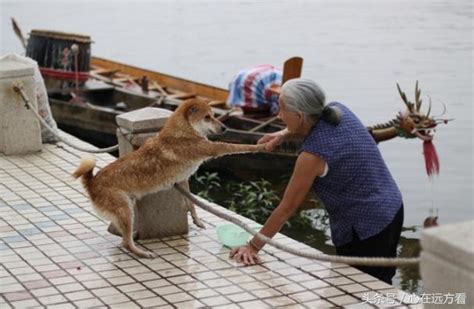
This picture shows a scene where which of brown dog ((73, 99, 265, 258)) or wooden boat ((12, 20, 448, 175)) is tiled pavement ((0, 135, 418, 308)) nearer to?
brown dog ((73, 99, 265, 258))

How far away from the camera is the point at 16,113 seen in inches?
388

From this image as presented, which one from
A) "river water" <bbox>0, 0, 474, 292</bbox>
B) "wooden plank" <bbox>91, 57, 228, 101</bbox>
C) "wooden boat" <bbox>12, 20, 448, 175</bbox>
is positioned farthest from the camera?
"river water" <bbox>0, 0, 474, 292</bbox>

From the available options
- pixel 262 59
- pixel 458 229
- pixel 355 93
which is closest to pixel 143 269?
pixel 458 229

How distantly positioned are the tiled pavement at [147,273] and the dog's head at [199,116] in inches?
36.4

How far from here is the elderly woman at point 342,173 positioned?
5645 millimetres

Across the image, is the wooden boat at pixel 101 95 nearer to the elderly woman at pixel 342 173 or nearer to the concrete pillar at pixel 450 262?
the elderly woman at pixel 342 173

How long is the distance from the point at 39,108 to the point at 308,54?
16.5 metres

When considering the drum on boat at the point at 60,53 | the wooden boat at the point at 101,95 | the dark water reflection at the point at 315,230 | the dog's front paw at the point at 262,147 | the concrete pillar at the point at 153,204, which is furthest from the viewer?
the drum on boat at the point at 60,53

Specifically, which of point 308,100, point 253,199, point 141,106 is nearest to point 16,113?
point 253,199

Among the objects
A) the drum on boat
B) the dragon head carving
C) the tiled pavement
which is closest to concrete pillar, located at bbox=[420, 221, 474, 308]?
the tiled pavement

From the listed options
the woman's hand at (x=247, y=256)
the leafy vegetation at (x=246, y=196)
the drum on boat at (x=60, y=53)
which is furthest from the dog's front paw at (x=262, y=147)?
the drum on boat at (x=60, y=53)

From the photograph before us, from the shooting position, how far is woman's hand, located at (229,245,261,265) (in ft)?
20.7

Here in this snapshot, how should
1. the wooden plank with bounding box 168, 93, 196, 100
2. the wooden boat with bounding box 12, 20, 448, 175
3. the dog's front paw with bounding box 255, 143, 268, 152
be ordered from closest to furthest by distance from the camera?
the dog's front paw with bounding box 255, 143, 268, 152 < the wooden boat with bounding box 12, 20, 448, 175 < the wooden plank with bounding box 168, 93, 196, 100

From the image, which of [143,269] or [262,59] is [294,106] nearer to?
[143,269]
